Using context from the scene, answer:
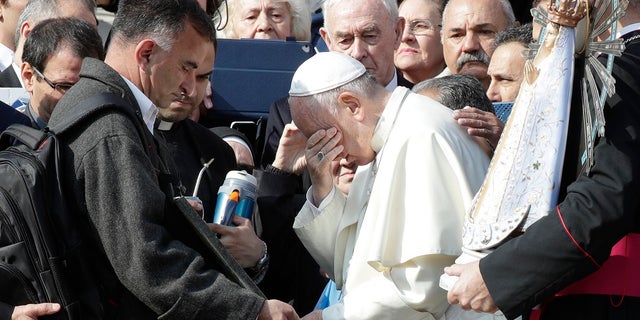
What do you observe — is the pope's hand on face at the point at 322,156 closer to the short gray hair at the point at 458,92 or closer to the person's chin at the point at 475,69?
the short gray hair at the point at 458,92

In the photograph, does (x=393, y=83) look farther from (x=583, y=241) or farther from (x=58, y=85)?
(x=583, y=241)

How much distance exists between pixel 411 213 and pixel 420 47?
2.99 m

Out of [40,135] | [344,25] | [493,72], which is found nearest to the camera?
[40,135]

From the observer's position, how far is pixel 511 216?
11.8 feet

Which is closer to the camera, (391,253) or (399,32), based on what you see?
(391,253)

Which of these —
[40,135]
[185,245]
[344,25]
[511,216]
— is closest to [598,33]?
[511,216]

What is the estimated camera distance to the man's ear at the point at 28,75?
17.2 feet

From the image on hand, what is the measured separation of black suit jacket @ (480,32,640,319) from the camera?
3.44m

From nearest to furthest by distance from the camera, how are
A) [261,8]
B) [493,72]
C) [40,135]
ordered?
[40,135], [493,72], [261,8]

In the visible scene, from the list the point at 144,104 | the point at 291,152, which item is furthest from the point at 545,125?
the point at 291,152

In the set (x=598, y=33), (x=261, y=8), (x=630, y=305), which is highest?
(x=598, y=33)

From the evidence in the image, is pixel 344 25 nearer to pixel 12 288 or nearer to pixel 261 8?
pixel 261 8

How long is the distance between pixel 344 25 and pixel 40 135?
2.65m

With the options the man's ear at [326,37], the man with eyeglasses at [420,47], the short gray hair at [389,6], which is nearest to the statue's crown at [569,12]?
the short gray hair at [389,6]
